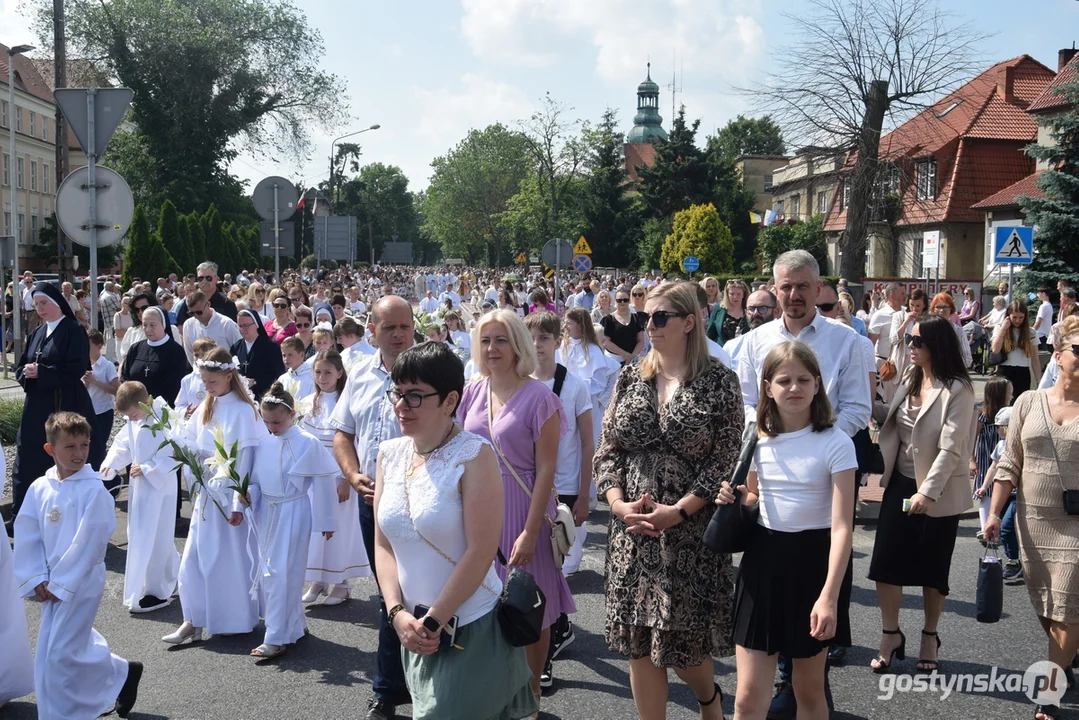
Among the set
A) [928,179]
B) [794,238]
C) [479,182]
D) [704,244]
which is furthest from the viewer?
[479,182]

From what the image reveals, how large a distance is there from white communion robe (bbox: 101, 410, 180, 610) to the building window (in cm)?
4438

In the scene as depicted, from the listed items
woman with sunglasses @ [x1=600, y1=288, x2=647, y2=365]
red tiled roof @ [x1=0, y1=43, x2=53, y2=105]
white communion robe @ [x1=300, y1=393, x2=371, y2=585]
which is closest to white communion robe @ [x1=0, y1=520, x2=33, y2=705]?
white communion robe @ [x1=300, y1=393, x2=371, y2=585]

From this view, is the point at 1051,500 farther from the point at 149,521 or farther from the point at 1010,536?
the point at 149,521

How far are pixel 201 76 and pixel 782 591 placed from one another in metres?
54.4

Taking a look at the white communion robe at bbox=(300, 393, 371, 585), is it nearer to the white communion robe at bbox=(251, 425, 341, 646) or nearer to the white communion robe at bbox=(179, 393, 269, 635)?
the white communion robe at bbox=(251, 425, 341, 646)

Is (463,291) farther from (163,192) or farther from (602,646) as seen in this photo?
(163,192)

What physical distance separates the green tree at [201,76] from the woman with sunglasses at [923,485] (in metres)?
51.7

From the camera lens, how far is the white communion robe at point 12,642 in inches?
198

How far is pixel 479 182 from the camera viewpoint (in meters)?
100

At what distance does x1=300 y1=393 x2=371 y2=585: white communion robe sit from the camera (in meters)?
6.94

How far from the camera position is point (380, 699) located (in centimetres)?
484

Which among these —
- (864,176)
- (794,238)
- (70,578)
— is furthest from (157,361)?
(794,238)

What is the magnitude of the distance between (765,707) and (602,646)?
208 cm

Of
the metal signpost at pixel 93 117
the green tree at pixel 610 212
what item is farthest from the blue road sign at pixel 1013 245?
the green tree at pixel 610 212
